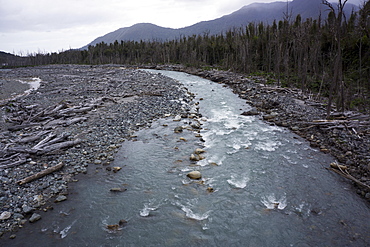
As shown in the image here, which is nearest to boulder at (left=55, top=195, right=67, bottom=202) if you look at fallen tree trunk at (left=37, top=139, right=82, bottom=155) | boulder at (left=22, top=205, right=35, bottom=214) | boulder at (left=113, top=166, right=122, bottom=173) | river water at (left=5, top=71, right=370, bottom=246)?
river water at (left=5, top=71, right=370, bottom=246)

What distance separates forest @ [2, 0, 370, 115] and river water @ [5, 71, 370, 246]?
22.2 feet

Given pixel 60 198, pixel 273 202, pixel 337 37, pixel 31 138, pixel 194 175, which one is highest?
pixel 337 37

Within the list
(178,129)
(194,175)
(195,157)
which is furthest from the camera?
(178,129)

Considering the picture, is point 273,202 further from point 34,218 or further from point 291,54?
point 291,54

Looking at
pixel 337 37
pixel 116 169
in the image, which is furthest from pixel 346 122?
pixel 116 169

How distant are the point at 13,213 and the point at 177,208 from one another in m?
4.42

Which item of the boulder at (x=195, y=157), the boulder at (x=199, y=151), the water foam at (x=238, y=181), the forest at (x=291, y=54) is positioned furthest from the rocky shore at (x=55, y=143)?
the forest at (x=291, y=54)

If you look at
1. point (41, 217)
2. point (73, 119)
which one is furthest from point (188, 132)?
point (41, 217)

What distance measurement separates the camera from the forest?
15.8 metres

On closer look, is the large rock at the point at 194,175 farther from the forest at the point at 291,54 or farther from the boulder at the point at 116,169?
the forest at the point at 291,54

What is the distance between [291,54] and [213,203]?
3758cm

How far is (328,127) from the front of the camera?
11344 millimetres

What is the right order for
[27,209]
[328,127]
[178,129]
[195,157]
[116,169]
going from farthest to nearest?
[178,129] → [328,127] → [195,157] → [116,169] → [27,209]

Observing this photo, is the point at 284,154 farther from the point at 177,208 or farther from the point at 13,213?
the point at 13,213
